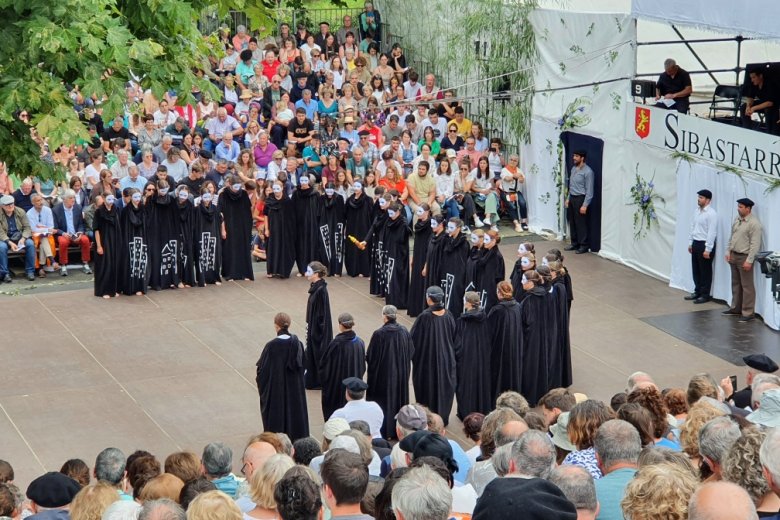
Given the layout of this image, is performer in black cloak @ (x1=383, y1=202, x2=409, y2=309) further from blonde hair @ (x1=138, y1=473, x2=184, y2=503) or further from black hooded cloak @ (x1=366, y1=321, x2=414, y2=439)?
blonde hair @ (x1=138, y1=473, x2=184, y2=503)

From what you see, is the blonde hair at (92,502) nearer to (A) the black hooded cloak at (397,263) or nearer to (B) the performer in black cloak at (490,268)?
(B) the performer in black cloak at (490,268)

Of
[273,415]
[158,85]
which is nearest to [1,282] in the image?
[273,415]

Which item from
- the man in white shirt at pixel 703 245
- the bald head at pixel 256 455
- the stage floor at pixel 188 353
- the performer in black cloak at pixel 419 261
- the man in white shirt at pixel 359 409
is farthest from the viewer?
the man in white shirt at pixel 703 245

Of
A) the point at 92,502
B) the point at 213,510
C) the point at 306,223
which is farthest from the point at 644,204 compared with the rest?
the point at 213,510

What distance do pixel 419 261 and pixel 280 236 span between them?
269cm

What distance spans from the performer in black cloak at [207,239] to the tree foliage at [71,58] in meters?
9.18

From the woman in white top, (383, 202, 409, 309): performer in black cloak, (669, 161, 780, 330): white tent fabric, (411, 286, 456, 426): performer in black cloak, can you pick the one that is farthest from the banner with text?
(411, 286, 456, 426): performer in black cloak

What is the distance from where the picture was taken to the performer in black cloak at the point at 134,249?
59.0 feet

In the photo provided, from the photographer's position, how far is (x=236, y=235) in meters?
19.1

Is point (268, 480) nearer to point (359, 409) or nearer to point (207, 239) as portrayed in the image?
point (359, 409)

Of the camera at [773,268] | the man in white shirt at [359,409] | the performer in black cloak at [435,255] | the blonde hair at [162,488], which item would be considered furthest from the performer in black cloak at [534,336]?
the blonde hair at [162,488]

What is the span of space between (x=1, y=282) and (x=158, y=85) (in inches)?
411

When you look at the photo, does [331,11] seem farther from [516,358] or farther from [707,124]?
[516,358]

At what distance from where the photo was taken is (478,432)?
31.4ft
